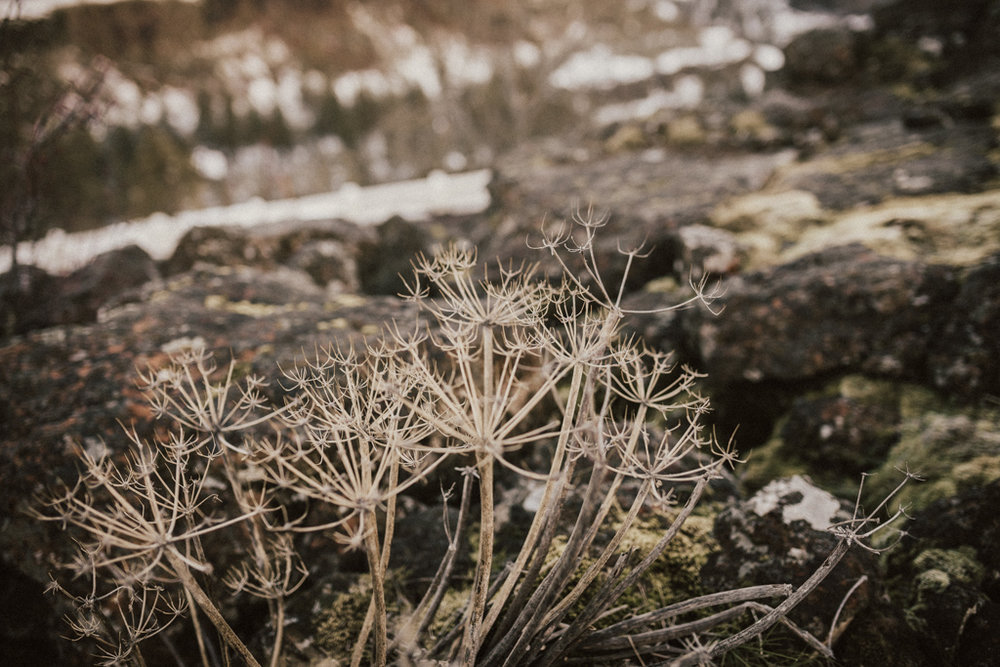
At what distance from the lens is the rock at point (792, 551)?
115 inches

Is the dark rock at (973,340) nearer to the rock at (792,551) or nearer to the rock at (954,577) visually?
the rock at (954,577)

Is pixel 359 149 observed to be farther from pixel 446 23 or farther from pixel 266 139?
pixel 446 23

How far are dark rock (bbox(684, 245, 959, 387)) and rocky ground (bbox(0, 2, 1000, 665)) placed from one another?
0.07 feet

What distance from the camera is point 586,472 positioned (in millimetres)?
3967

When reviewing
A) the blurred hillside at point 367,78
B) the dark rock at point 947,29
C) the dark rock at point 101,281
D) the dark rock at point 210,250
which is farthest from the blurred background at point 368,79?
the dark rock at point 210,250

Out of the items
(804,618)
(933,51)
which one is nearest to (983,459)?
(804,618)

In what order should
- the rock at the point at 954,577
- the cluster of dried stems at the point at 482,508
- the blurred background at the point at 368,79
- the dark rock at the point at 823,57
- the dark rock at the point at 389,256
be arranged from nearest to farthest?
the cluster of dried stems at the point at 482,508
the rock at the point at 954,577
the dark rock at the point at 389,256
the dark rock at the point at 823,57
the blurred background at the point at 368,79

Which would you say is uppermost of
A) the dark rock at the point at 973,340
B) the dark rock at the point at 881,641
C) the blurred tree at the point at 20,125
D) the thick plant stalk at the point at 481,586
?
the blurred tree at the point at 20,125

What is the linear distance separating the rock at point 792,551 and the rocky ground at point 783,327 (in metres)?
0.02

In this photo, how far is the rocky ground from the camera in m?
3.24

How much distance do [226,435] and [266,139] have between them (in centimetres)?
4103

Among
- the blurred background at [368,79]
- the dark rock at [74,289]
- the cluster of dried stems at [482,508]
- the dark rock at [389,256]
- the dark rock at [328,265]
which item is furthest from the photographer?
the blurred background at [368,79]

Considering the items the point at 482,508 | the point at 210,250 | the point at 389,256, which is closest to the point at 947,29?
the point at 389,256

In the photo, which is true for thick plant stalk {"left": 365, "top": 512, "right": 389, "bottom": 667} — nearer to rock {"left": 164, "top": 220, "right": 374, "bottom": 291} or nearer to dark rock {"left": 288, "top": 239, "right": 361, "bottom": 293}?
dark rock {"left": 288, "top": 239, "right": 361, "bottom": 293}
